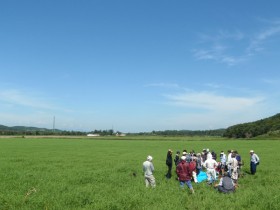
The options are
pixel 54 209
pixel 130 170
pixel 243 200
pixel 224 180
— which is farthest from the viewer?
Answer: pixel 130 170

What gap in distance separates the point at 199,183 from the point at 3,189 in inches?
426

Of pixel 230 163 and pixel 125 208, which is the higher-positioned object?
pixel 230 163

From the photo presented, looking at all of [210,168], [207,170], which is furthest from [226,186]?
[207,170]

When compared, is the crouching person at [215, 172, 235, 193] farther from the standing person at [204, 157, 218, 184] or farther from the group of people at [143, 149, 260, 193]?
the standing person at [204, 157, 218, 184]

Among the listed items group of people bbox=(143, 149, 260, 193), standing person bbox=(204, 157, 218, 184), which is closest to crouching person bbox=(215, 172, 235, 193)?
group of people bbox=(143, 149, 260, 193)

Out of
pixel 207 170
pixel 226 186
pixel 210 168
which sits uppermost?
pixel 210 168

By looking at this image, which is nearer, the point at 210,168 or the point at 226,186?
the point at 226,186

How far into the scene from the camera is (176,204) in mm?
14586

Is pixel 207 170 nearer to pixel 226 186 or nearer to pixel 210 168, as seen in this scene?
pixel 210 168

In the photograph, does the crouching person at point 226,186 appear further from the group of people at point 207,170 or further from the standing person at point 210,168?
the standing person at point 210,168

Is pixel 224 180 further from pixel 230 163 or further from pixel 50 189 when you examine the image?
pixel 50 189

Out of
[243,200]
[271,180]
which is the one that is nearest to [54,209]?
[243,200]

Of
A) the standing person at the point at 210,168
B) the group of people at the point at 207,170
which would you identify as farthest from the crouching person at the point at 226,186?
the standing person at the point at 210,168

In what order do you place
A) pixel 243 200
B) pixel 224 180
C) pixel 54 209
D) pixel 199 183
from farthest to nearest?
Result: 1. pixel 199 183
2. pixel 224 180
3. pixel 243 200
4. pixel 54 209
